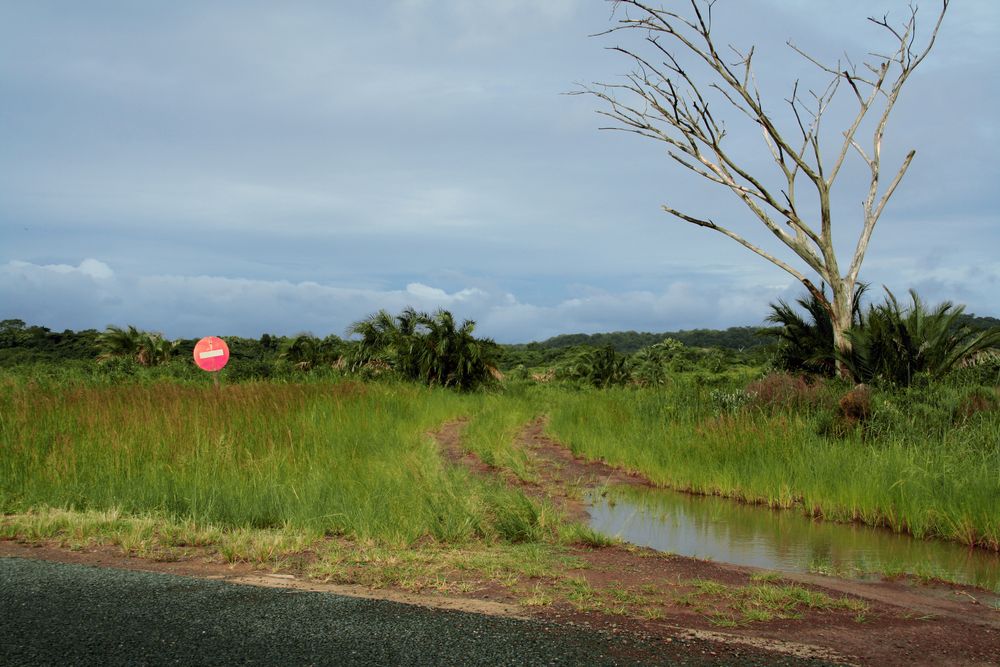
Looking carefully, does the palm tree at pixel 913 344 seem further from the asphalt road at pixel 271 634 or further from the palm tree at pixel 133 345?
the palm tree at pixel 133 345

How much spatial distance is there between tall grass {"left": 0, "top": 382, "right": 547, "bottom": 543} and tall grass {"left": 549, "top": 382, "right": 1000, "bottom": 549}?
12.3ft

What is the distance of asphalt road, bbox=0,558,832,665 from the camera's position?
4500 millimetres

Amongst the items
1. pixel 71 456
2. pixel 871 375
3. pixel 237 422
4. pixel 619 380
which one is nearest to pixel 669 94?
pixel 871 375

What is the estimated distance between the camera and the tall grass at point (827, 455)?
9211 millimetres

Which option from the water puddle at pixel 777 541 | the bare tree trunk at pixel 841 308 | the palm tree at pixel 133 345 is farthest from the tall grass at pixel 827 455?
the palm tree at pixel 133 345

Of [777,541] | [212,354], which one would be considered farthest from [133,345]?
[777,541]

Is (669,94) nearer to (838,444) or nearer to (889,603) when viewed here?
(838,444)

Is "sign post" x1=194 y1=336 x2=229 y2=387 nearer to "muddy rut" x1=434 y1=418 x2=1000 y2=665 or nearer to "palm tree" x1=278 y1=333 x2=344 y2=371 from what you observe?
"palm tree" x1=278 y1=333 x2=344 y2=371

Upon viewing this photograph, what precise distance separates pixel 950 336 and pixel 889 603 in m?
13.9

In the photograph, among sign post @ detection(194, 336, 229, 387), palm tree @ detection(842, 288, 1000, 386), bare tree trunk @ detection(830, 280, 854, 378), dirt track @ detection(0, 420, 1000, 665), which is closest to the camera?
dirt track @ detection(0, 420, 1000, 665)

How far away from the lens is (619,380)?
97.9 ft

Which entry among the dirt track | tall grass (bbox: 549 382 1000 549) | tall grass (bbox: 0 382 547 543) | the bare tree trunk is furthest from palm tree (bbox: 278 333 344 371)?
the dirt track

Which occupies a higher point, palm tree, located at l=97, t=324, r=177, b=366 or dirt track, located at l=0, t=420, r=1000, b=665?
palm tree, located at l=97, t=324, r=177, b=366

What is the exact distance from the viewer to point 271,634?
4.84 m
